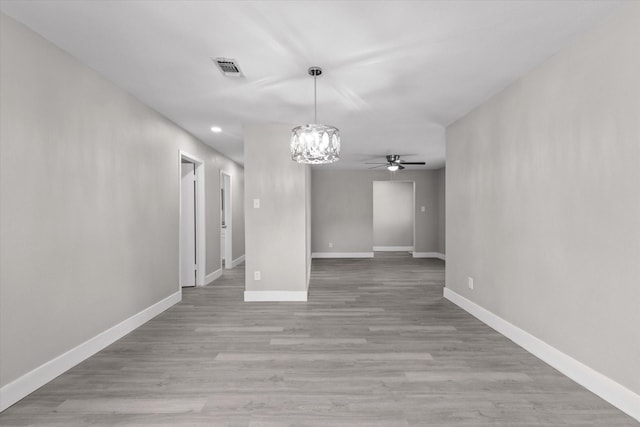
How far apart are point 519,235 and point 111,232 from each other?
12.5 feet

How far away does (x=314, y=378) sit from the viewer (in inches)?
98.0

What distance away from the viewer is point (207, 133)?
5148 millimetres

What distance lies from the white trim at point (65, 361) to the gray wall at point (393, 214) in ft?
26.9

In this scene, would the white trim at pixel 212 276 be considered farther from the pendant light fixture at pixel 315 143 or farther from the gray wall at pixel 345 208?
the pendant light fixture at pixel 315 143

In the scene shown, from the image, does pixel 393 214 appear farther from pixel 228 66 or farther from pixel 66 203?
pixel 66 203

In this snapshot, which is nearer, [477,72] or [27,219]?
[27,219]

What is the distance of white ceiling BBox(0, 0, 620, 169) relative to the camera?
2.07 m

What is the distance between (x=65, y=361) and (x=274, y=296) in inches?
100

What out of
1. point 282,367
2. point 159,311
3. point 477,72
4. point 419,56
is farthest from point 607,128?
point 159,311

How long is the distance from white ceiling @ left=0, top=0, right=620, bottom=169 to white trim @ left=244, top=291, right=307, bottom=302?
2.44 meters

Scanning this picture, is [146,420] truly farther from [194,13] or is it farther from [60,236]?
[194,13]

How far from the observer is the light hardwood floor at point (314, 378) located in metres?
2.03

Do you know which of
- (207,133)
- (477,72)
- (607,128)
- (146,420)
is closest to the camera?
(146,420)

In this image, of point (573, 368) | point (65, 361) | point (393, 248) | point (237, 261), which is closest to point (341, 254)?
point (393, 248)
